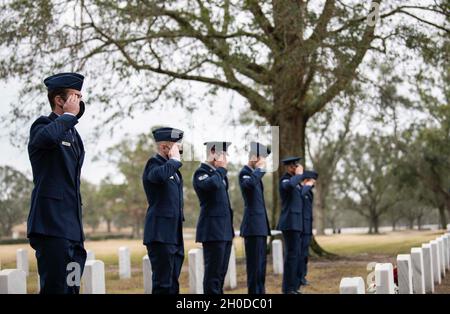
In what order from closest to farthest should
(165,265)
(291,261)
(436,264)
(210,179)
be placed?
(165,265)
(210,179)
(291,261)
(436,264)

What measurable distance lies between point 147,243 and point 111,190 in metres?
28.1

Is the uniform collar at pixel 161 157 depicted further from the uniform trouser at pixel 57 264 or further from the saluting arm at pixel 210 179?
the uniform trouser at pixel 57 264

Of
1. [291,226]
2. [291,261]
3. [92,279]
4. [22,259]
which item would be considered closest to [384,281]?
[92,279]

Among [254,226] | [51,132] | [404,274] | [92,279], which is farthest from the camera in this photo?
[254,226]

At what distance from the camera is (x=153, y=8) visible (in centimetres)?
1485

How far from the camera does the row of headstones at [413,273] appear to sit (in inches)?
169

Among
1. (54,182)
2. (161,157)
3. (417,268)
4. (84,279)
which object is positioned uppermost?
(161,157)

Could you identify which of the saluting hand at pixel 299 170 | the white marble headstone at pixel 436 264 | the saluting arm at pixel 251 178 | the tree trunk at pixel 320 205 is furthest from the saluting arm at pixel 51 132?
the tree trunk at pixel 320 205

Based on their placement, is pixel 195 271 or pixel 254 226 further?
pixel 195 271

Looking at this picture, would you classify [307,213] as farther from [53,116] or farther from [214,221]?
[53,116]

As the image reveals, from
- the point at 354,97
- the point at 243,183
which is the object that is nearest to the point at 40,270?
the point at 243,183

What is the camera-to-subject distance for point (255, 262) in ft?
28.0

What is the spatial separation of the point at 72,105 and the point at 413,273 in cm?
518
